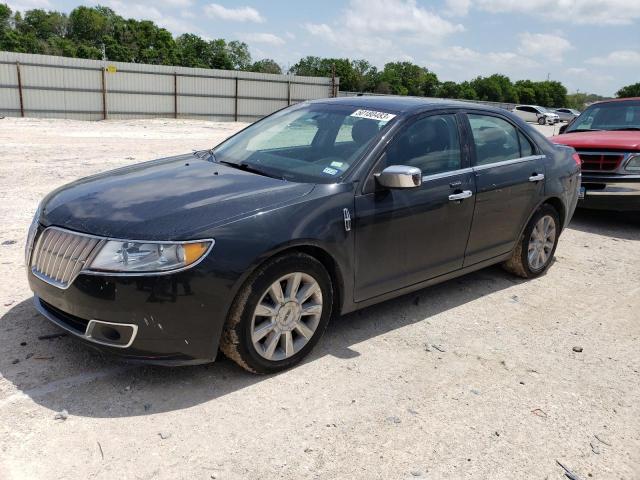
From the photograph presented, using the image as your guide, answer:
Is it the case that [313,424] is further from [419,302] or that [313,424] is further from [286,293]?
[419,302]

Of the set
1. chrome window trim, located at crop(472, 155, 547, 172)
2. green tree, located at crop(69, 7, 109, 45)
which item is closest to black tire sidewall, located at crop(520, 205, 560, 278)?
chrome window trim, located at crop(472, 155, 547, 172)

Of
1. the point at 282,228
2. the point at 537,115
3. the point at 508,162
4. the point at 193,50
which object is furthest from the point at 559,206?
the point at 193,50

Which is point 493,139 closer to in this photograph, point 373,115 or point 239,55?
point 373,115

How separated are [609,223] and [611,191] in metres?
0.94

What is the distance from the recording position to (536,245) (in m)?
5.41

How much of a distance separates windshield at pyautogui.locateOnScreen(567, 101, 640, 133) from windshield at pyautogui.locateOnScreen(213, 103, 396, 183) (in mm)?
6194

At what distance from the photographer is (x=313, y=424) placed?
3.01 metres

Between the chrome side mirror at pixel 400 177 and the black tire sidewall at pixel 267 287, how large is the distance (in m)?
0.71

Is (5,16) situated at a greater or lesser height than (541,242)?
greater

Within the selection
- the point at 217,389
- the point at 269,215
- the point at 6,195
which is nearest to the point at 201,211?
the point at 269,215

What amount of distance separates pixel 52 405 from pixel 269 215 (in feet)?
5.02

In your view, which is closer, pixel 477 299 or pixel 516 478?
pixel 516 478

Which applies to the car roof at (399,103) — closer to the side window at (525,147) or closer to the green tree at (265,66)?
the side window at (525,147)

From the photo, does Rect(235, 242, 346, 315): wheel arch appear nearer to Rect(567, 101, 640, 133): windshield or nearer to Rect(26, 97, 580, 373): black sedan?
Rect(26, 97, 580, 373): black sedan
